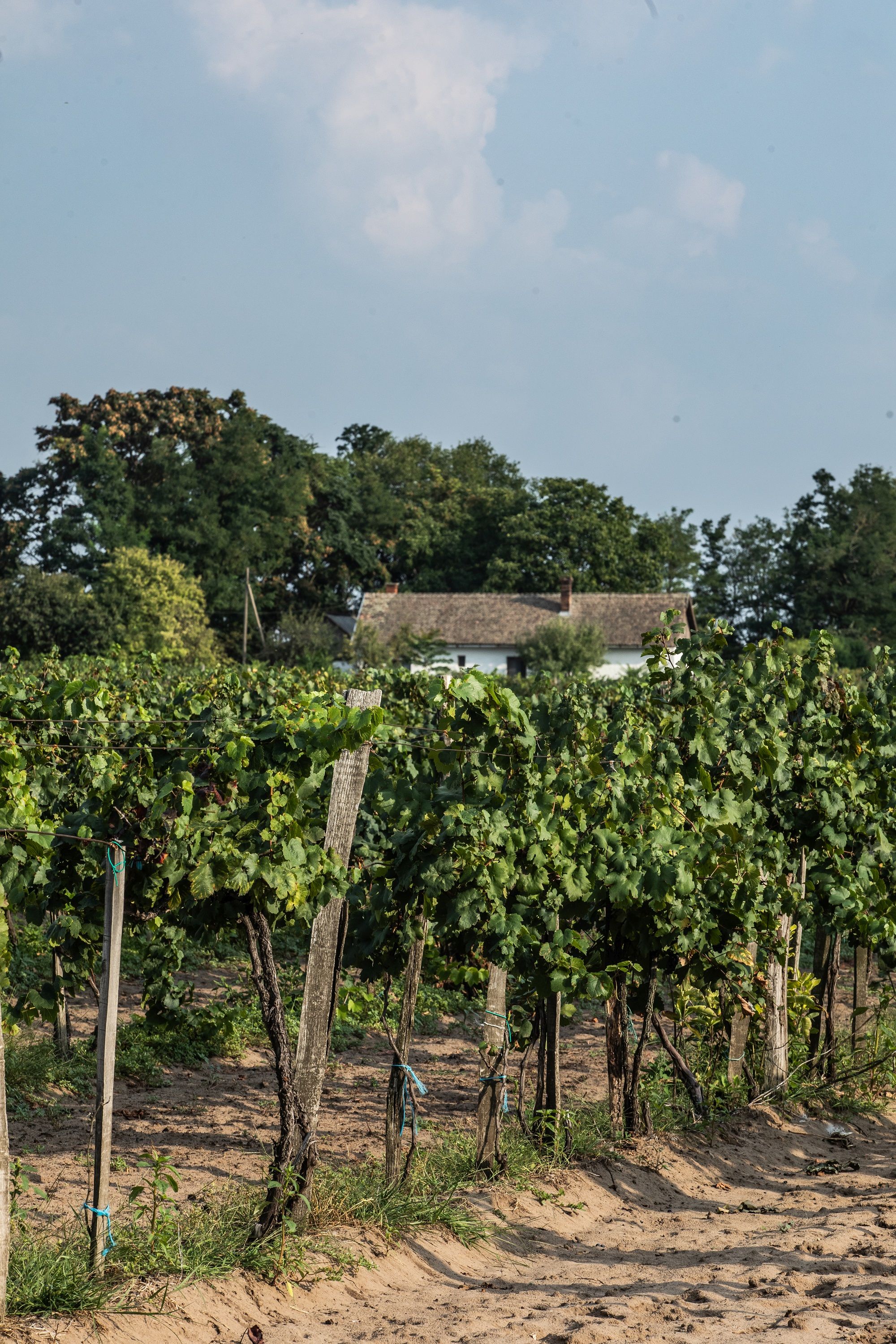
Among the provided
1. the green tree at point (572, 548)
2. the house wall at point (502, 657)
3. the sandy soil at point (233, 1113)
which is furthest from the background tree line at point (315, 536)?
the sandy soil at point (233, 1113)

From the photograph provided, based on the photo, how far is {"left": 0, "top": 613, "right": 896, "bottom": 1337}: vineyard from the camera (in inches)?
178

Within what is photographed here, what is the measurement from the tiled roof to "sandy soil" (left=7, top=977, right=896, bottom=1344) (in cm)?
3743

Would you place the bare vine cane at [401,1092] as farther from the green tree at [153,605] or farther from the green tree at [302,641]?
the green tree at [302,641]

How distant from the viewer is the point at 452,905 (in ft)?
17.3

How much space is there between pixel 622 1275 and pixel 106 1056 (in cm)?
228

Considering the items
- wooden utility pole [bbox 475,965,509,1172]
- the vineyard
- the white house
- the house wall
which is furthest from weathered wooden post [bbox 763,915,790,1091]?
the white house

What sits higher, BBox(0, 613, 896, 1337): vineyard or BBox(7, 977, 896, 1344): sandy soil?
BBox(0, 613, 896, 1337): vineyard

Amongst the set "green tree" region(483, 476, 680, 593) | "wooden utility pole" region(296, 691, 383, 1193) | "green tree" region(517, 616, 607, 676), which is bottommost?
"wooden utility pole" region(296, 691, 383, 1193)

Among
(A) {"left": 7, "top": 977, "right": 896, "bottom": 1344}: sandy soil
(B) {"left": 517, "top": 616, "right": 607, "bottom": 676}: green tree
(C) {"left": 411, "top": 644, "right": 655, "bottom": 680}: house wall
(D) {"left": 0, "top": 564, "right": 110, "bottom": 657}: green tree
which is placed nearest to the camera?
(A) {"left": 7, "top": 977, "right": 896, "bottom": 1344}: sandy soil

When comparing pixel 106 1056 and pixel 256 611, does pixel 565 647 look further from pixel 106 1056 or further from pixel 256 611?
pixel 106 1056

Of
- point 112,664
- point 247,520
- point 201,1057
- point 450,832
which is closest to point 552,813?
point 450,832

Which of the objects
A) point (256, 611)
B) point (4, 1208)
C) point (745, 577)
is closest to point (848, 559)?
point (745, 577)

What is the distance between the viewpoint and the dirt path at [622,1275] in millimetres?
4066

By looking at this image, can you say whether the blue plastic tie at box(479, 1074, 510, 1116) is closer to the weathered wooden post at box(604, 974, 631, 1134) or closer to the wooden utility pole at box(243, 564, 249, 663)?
the weathered wooden post at box(604, 974, 631, 1134)
